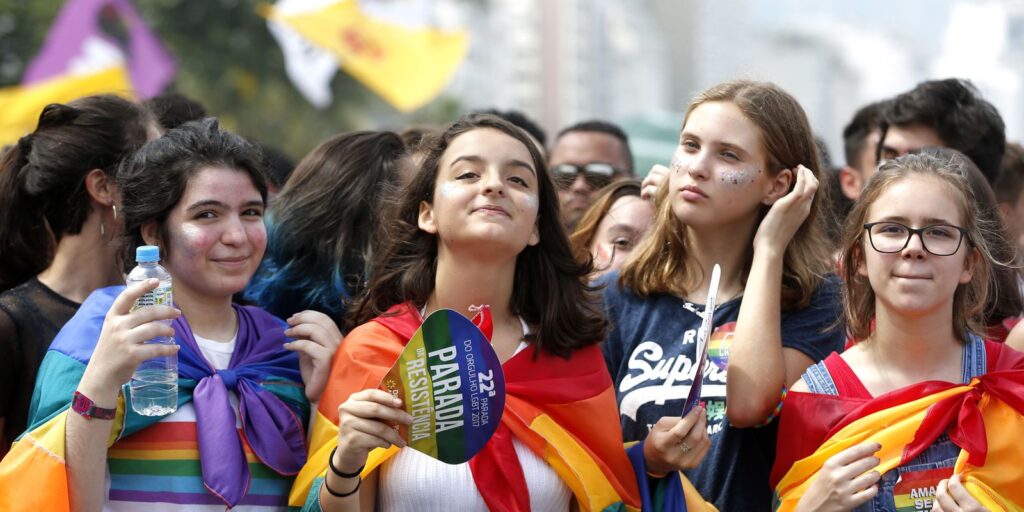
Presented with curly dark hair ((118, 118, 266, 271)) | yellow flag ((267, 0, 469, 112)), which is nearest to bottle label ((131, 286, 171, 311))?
curly dark hair ((118, 118, 266, 271))

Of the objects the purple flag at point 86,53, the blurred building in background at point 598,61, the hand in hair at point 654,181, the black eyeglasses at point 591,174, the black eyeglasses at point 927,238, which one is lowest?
the black eyeglasses at point 927,238

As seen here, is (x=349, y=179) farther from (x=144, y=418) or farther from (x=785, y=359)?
(x=785, y=359)

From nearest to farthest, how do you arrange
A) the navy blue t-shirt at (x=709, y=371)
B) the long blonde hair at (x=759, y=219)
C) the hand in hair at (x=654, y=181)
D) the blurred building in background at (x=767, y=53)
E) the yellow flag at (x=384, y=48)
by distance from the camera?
1. the navy blue t-shirt at (x=709, y=371)
2. the long blonde hair at (x=759, y=219)
3. the hand in hair at (x=654, y=181)
4. the yellow flag at (x=384, y=48)
5. the blurred building in background at (x=767, y=53)

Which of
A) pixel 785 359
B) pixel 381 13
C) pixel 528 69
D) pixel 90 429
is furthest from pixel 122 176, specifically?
pixel 528 69

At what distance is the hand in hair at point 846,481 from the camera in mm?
3043

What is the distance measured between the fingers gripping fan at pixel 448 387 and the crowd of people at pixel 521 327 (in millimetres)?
43

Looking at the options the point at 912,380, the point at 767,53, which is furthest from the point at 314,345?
the point at 767,53

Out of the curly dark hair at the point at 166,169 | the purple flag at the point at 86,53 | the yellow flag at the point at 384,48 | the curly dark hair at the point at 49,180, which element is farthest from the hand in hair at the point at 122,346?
the purple flag at the point at 86,53

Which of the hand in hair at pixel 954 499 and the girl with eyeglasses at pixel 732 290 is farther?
the girl with eyeglasses at pixel 732 290

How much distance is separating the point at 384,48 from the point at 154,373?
614cm

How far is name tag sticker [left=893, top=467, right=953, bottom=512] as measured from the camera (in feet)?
10.2

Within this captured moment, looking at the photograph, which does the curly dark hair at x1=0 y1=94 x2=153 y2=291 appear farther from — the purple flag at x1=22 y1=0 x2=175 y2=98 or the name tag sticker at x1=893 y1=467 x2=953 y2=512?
the purple flag at x1=22 y1=0 x2=175 y2=98

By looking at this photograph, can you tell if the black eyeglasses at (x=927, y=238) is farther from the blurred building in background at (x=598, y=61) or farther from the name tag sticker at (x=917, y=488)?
the blurred building in background at (x=598, y=61)

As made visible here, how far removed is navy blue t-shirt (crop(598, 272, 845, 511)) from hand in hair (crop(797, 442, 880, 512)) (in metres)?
0.43
